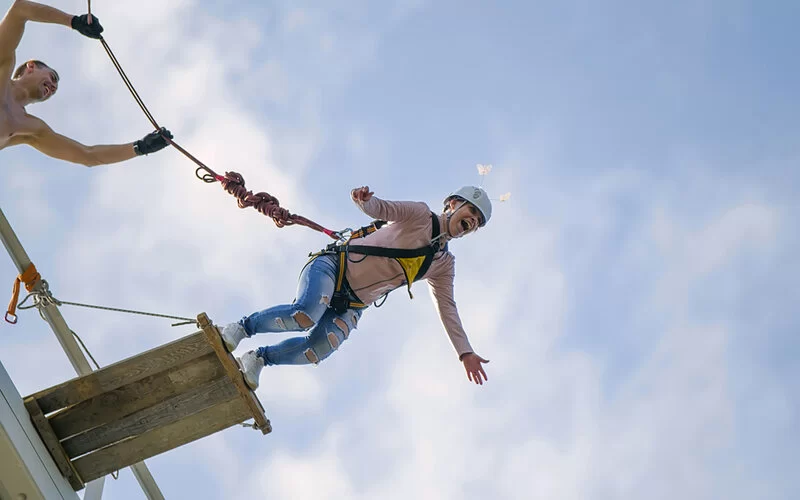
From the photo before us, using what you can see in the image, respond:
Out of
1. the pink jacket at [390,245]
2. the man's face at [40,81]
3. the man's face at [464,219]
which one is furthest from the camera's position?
the man's face at [464,219]

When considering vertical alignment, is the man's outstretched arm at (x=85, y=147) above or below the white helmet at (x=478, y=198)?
above

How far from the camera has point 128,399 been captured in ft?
15.5

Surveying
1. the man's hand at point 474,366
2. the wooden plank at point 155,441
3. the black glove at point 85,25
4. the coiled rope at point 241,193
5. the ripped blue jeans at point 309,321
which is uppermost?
the black glove at point 85,25

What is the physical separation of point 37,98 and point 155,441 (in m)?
2.18

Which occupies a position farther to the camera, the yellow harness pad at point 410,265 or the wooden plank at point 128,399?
the yellow harness pad at point 410,265

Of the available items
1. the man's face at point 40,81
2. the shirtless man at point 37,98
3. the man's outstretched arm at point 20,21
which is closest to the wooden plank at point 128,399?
the shirtless man at point 37,98

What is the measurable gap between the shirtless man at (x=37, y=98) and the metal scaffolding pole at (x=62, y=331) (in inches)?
20.2

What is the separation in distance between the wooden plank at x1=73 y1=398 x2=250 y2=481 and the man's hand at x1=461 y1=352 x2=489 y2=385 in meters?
1.47

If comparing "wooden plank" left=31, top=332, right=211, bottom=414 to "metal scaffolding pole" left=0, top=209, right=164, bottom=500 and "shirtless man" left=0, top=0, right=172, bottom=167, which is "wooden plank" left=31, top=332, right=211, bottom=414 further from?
"shirtless man" left=0, top=0, right=172, bottom=167

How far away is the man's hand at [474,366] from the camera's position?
5.45 meters

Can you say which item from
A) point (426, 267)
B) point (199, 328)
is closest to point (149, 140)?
point (199, 328)

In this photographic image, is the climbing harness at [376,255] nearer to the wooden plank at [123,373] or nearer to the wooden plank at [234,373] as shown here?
the wooden plank at [234,373]

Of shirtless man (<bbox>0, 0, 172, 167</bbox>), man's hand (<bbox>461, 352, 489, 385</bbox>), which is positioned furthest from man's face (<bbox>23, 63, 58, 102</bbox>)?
man's hand (<bbox>461, 352, 489, 385</bbox>)

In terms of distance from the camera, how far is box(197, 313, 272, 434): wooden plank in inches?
175
